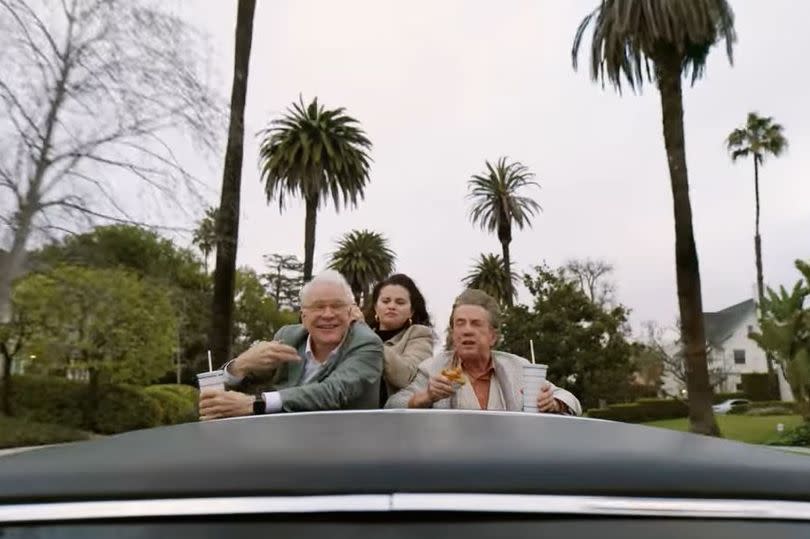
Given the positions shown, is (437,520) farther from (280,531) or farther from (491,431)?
(491,431)

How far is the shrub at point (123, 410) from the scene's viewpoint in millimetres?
37281

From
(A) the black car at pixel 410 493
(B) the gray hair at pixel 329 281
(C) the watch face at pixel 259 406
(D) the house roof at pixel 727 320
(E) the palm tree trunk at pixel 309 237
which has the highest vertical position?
(D) the house roof at pixel 727 320

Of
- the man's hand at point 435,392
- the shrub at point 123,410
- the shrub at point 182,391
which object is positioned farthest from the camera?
the shrub at point 182,391

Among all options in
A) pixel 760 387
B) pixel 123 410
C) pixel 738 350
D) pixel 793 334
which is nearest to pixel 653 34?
pixel 793 334

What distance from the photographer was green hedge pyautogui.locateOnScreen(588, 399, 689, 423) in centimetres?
5262

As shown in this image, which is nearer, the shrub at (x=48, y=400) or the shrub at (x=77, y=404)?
the shrub at (x=48, y=400)

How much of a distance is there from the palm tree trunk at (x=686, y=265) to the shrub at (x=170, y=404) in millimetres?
24241

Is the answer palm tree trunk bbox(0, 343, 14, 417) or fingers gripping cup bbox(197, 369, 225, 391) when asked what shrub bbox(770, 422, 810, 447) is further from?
palm tree trunk bbox(0, 343, 14, 417)

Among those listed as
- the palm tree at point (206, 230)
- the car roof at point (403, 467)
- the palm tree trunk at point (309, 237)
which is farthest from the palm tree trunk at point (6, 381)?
the car roof at point (403, 467)

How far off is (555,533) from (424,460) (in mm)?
241

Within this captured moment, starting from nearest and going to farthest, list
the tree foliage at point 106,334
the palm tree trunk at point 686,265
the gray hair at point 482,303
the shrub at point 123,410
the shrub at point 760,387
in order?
1. the gray hair at point 482,303
2. the palm tree trunk at point 686,265
3. the tree foliage at point 106,334
4. the shrub at point 123,410
5. the shrub at point 760,387

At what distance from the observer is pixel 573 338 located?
1841 inches

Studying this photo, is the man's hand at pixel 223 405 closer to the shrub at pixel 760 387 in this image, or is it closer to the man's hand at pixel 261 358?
the man's hand at pixel 261 358

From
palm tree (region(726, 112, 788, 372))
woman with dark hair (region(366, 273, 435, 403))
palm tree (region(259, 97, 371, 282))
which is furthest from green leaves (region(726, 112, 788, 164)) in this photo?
woman with dark hair (region(366, 273, 435, 403))
